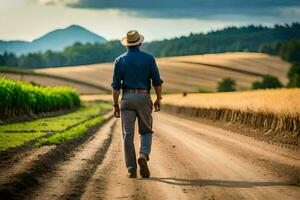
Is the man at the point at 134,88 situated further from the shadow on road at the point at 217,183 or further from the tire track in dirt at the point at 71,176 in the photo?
the shadow on road at the point at 217,183

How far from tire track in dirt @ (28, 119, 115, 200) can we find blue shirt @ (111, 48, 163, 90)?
1901 mm

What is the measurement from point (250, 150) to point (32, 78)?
11150 cm

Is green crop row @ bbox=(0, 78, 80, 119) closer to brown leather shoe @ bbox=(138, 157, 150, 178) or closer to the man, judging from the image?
the man

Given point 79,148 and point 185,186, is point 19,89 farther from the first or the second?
point 185,186

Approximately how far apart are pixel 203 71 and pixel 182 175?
130343 millimetres

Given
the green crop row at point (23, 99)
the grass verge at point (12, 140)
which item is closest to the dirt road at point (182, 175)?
the grass verge at point (12, 140)

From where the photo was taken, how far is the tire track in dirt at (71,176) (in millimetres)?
10172

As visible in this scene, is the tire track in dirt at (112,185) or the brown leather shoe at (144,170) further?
the brown leather shoe at (144,170)

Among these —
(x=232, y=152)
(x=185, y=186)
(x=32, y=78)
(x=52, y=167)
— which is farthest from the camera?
(x=32, y=78)

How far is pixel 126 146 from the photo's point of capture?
12961mm

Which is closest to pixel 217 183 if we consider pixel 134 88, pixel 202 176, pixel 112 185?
pixel 202 176

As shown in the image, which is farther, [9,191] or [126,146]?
[126,146]

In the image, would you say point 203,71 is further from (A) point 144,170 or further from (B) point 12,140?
(A) point 144,170

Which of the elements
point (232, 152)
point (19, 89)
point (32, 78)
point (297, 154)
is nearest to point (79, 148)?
point (232, 152)
